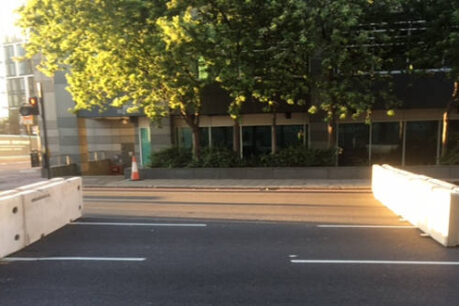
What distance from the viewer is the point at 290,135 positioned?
59.6ft

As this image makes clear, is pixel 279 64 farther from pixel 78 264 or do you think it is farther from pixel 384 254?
pixel 78 264

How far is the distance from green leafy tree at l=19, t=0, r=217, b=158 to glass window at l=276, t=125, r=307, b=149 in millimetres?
5524

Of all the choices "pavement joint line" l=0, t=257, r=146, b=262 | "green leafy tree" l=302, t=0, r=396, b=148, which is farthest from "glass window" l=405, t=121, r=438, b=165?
"pavement joint line" l=0, t=257, r=146, b=262

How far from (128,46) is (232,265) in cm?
1075

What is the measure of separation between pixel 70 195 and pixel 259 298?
5662 millimetres

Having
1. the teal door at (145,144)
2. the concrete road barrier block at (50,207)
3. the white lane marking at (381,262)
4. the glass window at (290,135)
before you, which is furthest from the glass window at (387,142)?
the concrete road barrier block at (50,207)

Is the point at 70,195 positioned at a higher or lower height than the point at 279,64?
lower

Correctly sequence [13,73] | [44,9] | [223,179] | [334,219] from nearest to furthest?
[334,219]
[44,9]
[223,179]
[13,73]

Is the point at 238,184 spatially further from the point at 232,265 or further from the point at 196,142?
the point at 232,265

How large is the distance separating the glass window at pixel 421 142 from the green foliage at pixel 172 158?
10850mm

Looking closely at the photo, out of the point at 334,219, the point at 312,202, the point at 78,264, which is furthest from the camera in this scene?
the point at 312,202

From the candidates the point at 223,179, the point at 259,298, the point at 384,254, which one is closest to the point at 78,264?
the point at 259,298

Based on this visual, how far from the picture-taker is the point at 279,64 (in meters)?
13.1

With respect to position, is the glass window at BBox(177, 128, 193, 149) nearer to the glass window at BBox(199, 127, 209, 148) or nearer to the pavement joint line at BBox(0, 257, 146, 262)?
the glass window at BBox(199, 127, 209, 148)
